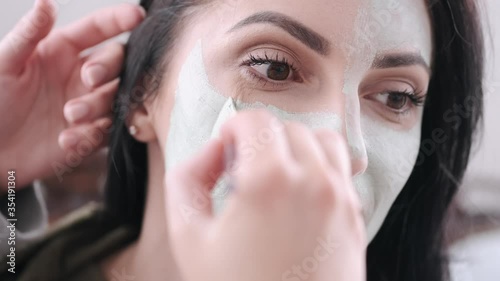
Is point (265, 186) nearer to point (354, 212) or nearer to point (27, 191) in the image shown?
point (354, 212)

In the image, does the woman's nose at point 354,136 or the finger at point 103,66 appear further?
the finger at point 103,66

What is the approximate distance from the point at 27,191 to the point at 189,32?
1.27 ft

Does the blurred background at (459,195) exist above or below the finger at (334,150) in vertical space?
below

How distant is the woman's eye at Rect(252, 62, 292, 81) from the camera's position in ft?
2.12

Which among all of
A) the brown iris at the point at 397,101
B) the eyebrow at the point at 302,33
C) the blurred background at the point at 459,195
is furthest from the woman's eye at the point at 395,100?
the blurred background at the point at 459,195

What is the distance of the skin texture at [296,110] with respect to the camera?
1.30ft

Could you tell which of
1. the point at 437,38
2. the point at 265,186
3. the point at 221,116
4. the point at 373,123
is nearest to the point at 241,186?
the point at 265,186

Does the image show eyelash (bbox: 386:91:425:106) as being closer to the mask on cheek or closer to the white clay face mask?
the mask on cheek

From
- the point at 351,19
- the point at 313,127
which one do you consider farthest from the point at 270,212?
the point at 351,19

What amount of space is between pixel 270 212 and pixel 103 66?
1.68ft

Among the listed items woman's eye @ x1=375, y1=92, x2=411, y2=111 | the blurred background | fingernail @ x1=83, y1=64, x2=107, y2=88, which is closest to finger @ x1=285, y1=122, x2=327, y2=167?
woman's eye @ x1=375, y1=92, x2=411, y2=111

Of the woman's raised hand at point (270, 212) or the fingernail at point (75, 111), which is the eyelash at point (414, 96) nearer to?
the woman's raised hand at point (270, 212)

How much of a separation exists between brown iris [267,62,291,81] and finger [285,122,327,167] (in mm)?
232

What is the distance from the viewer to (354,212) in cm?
42
